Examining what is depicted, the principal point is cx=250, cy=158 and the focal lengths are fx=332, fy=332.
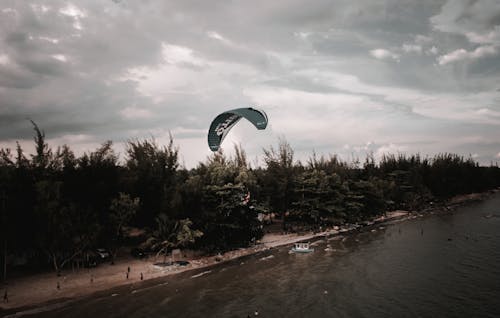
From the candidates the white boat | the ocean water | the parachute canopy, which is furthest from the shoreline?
the parachute canopy

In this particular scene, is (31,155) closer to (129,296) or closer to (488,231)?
(129,296)

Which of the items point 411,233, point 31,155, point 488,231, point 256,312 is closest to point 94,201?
point 31,155

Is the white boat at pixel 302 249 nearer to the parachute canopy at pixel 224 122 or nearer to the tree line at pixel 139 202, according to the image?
the tree line at pixel 139 202

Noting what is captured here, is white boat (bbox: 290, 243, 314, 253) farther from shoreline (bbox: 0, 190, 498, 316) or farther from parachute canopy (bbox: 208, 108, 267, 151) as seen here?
parachute canopy (bbox: 208, 108, 267, 151)

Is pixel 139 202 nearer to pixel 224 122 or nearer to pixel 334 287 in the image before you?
pixel 224 122

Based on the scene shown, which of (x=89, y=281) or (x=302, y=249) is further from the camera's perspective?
(x=302, y=249)

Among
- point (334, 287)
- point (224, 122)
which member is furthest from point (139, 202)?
point (334, 287)
